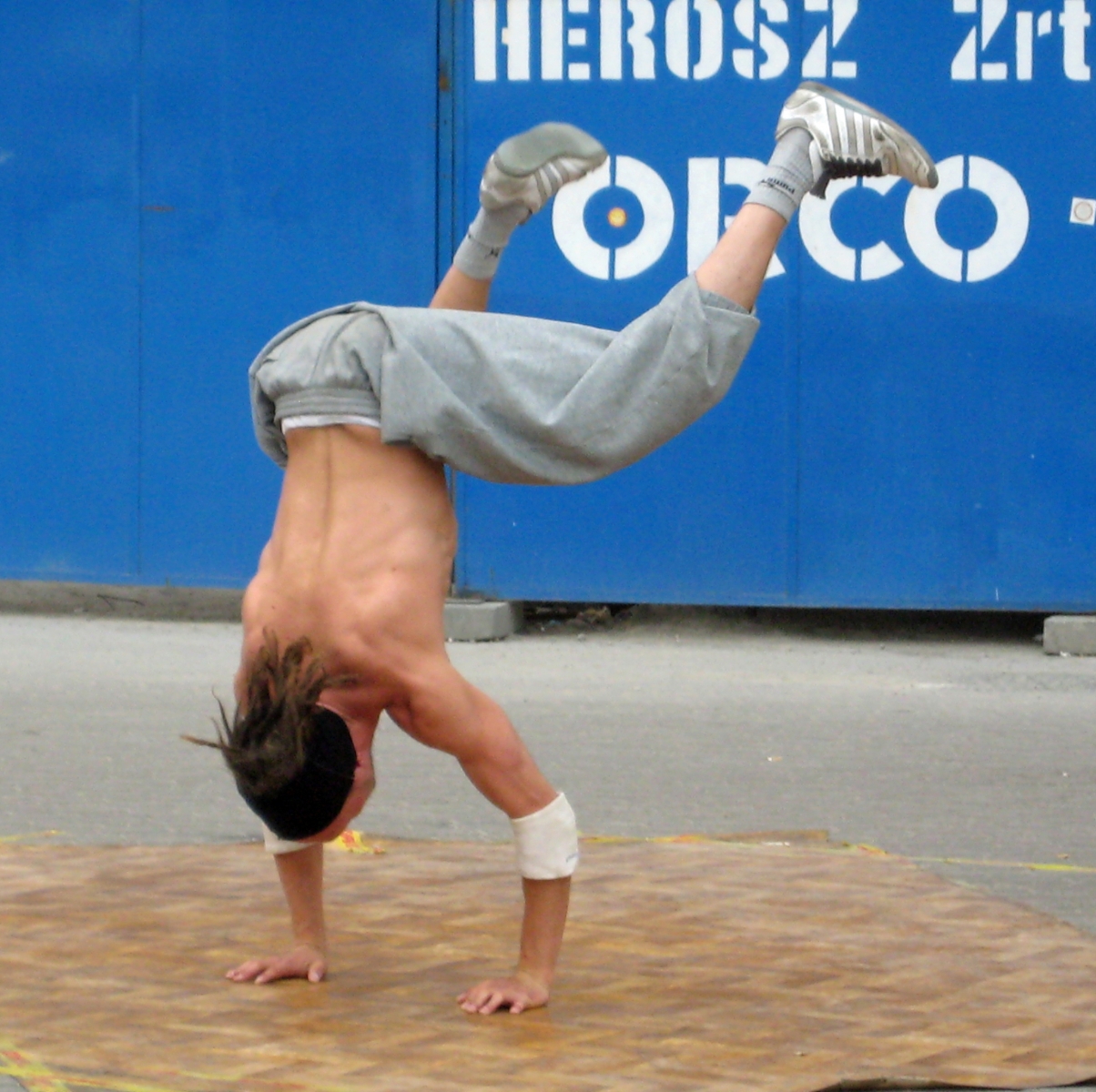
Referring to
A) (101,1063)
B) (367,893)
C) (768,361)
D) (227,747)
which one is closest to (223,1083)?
(101,1063)

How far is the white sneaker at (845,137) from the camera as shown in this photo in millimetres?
4148

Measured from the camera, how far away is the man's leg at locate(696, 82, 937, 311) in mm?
3996

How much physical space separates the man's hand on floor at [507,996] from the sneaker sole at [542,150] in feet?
5.84

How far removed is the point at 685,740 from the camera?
23.3ft

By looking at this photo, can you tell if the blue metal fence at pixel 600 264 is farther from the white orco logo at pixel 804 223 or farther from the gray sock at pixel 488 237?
the gray sock at pixel 488 237

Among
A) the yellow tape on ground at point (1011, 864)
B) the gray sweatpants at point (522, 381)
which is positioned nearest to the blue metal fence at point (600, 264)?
the yellow tape on ground at point (1011, 864)

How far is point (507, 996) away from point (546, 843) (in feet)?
1.08

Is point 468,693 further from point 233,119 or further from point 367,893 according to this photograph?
point 233,119

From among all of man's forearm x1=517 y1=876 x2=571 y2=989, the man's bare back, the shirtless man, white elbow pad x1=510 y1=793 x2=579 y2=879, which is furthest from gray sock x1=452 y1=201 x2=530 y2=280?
man's forearm x1=517 y1=876 x2=571 y2=989

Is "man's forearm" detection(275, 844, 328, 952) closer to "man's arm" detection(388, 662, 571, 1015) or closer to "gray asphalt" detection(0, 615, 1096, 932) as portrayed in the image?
"man's arm" detection(388, 662, 571, 1015)

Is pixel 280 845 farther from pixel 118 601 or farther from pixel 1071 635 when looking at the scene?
pixel 118 601

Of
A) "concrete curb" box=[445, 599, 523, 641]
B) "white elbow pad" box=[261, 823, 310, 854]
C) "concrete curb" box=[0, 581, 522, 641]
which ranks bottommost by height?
"concrete curb" box=[0, 581, 522, 641]

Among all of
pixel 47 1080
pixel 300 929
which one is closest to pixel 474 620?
pixel 300 929

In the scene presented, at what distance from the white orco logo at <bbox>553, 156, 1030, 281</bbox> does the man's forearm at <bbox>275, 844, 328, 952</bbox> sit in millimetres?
5227
